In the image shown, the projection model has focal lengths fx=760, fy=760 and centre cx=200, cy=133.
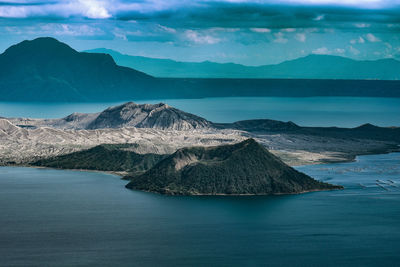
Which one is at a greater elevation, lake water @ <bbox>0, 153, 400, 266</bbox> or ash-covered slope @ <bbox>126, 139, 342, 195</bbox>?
ash-covered slope @ <bbox>126, 139, 342, 195</bbox>

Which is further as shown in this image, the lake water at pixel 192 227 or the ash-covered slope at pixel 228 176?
the ash-covered slope at pixel 228 176

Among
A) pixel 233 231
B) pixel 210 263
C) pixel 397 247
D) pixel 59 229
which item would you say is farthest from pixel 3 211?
pixel 397 247

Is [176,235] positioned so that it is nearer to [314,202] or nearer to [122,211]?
[122,211]

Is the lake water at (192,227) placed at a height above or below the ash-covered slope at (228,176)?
below

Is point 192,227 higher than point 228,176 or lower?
lower
